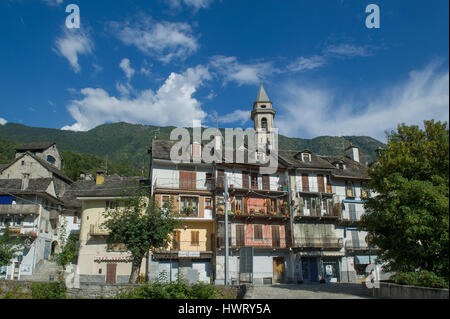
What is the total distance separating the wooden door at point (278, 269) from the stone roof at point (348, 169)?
11.4 m

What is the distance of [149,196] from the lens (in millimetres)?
Answer: 39000

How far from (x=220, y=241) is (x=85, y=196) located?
14409 mm

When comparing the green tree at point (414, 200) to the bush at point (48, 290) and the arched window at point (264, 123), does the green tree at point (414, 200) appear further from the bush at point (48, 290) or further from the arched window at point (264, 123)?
the arched window at point (264, 123)

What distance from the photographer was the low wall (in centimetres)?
1538

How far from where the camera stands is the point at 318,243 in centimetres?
3953

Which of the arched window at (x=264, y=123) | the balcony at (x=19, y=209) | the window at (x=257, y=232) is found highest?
the arched window at (x=264, y=123)

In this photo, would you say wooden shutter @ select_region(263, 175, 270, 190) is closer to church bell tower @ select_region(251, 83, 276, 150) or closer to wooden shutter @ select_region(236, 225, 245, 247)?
wooden shutter @ select_region(236, 225, 245, 247)

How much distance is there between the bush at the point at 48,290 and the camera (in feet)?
71.3

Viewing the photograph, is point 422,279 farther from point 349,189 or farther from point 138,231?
point 349,189

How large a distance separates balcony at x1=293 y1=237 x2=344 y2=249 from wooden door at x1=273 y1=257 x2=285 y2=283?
2.29m

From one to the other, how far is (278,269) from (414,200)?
2116 centimetres

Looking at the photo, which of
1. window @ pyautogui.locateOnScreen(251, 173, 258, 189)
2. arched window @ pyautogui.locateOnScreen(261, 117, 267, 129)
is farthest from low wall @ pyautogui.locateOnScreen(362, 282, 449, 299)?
arched window @ pyautogui.locateOnScreen(261, 117, 267, 129)

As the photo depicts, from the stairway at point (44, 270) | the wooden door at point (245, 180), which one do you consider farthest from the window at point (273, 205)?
the stairway at point (44, 270)

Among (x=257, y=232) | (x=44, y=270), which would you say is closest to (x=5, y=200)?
(x=44, y=270)
